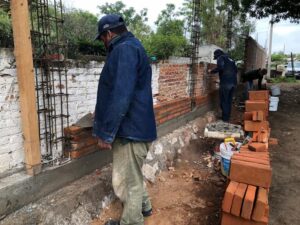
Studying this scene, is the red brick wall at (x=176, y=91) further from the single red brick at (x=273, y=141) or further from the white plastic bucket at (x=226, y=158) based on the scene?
the single red brick at (x=273, y=141)

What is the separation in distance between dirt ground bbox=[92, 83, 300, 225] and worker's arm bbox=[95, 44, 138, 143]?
1251 mm

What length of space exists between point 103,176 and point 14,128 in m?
1.22

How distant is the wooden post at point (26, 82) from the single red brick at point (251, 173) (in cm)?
203

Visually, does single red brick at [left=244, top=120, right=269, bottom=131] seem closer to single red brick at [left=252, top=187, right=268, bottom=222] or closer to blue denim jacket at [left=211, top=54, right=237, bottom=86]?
blue denim jacket at [left=211, top=54, right=237, bottom=86]

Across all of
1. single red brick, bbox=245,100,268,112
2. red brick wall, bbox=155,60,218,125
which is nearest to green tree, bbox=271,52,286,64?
red brick wall, bbox=155,60,218,125

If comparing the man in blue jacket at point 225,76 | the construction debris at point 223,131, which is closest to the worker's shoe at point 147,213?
the construction debris at point 223,131

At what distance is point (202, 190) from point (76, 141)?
1918 millimetres

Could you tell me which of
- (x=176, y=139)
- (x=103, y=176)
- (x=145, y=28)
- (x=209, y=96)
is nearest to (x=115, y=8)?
(x=145, y=28)

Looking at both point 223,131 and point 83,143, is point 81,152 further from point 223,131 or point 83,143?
point 223,131

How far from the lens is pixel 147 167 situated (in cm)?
425

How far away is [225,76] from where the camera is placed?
7.59 m

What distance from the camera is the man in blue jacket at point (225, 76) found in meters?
7.50

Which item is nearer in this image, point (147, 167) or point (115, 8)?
point (147, 167)

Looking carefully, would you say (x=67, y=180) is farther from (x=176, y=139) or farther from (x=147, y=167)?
(x=176, y=139)
